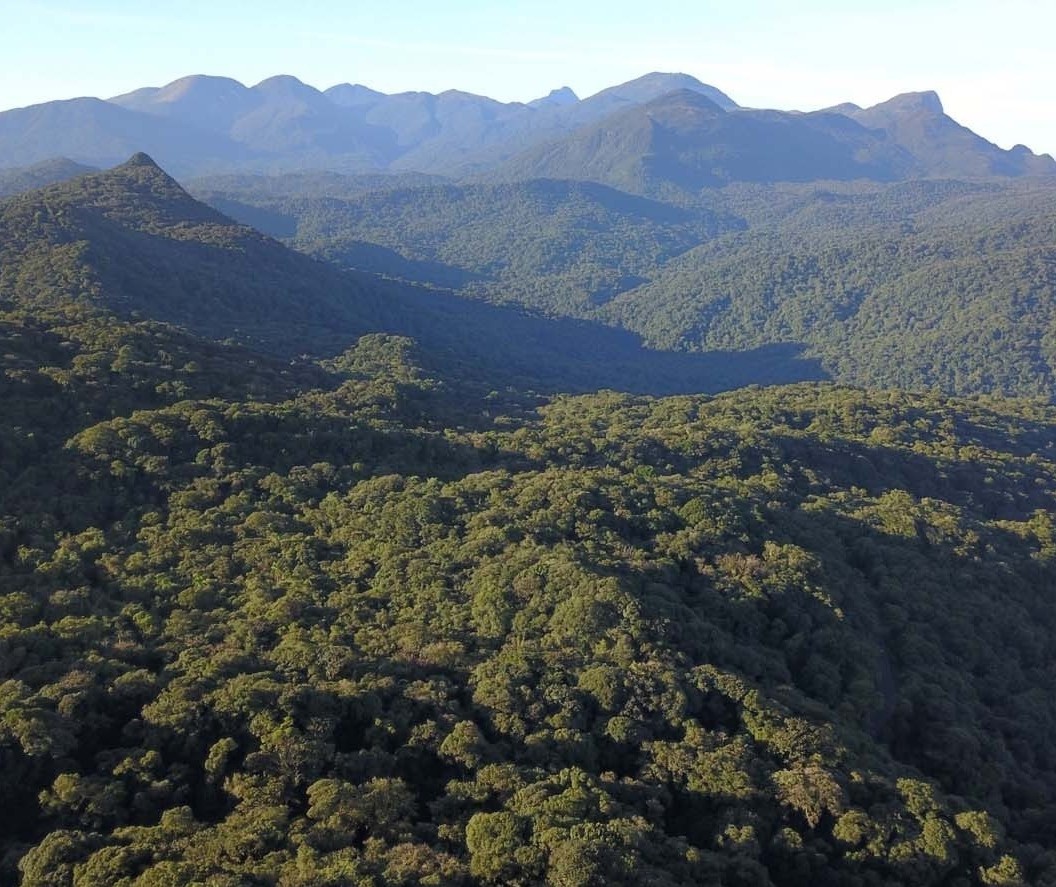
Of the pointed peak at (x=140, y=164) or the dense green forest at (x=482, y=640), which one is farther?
the pointed peak at (x=140, y=164)

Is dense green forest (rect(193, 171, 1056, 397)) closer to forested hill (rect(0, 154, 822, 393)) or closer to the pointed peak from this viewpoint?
forested hill (rect(0, 154, 822, 393))

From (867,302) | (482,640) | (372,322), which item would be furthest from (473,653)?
(867,302)

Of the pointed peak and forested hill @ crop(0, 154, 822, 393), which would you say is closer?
forested hill @ crop(0, 154, 822, 393)

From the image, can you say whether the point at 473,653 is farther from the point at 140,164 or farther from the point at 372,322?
the point at 140,164

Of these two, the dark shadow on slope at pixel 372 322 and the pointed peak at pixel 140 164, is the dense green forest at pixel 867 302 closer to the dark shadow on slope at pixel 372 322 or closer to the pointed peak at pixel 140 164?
the dark shadow on slope at pixel 372 322

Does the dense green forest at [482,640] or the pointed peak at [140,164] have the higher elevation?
the pointed peak at [140,164]

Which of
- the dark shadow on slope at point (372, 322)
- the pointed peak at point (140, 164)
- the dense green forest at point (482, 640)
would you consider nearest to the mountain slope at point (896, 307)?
the dark shadow on slope at point (372, 322)

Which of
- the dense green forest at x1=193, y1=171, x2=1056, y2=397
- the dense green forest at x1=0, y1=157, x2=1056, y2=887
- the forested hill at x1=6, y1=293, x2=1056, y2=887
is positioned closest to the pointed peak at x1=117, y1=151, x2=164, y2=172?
the dense green forest at x1=193, y1=171, x2=1056, y2=397

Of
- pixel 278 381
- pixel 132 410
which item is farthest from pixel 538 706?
pixel 278 381
